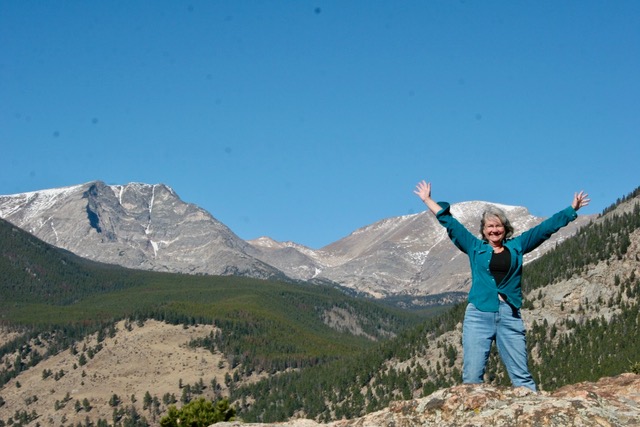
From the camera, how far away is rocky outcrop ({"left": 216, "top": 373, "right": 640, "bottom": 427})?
15125mm

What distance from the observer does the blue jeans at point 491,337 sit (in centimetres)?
1772

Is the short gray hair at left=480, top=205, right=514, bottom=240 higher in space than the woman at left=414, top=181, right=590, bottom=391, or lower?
higher

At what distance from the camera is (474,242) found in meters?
18.0

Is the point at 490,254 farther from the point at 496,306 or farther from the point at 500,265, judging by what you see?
the point at 496,306

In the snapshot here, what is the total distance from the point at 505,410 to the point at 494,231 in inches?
150

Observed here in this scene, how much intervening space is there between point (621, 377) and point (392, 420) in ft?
22.8

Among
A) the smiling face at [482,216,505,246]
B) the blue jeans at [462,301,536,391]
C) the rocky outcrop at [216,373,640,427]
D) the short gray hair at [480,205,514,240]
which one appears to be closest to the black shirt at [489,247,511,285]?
the smiling face at [482,216,505,246]

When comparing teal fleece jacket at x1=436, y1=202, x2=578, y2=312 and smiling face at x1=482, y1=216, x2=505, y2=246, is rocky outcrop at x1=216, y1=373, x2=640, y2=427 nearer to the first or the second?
teal fleece jacket at x1=436, y1=202, x2=578, y2=312

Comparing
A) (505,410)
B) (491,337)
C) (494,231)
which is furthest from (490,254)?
(505,410)

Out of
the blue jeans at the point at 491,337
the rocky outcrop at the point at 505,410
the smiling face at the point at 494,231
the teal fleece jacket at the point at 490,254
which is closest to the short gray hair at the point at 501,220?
the smiling face at the point at 494,231

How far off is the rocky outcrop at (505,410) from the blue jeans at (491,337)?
101 centimetres

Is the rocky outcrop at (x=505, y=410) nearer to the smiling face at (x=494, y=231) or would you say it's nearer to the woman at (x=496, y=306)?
the woman at (x=496, y=306)

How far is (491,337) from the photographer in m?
17.8

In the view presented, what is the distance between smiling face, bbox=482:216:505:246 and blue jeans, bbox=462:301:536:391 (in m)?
1.25
